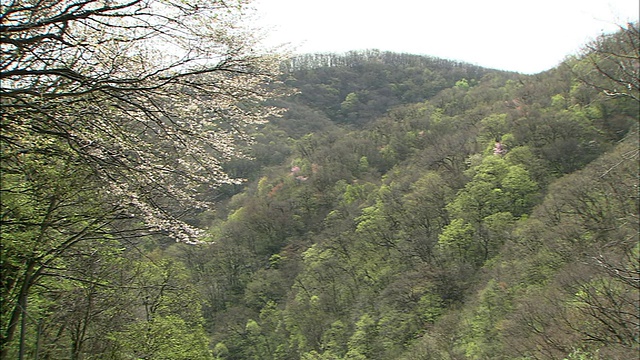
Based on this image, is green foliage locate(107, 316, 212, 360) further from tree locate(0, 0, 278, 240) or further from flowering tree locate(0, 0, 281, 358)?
tree locate(0, 0, 278, 240)

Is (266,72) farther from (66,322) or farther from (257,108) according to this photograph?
(66,322)

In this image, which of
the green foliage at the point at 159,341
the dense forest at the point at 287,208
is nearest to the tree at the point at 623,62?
the dense forest at the point at 287,208

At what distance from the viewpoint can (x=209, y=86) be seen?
15.2 ft

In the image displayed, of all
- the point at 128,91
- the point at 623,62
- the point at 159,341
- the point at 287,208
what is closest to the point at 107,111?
the point at 128,91

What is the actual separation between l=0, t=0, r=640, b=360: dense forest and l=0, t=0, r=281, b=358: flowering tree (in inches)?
1.1

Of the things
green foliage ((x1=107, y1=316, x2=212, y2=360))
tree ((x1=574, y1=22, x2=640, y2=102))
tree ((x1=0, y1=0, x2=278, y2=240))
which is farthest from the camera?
green foliage ((x1=107, y1=316, x2=212, y2=360))

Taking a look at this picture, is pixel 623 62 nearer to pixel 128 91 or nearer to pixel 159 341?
pixel 128 91

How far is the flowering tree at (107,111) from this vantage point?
148 inches

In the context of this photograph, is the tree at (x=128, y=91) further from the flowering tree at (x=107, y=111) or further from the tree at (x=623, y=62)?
the tree at (x=623, y=62)

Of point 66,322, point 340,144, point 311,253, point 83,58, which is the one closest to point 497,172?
point 311,253

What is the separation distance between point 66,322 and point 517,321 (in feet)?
53.9

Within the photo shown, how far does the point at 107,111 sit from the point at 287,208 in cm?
5129

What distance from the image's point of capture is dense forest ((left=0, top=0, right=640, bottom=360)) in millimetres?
4145

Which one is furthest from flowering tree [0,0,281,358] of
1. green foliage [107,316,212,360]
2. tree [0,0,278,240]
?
green foliage [107,316,212,360]
